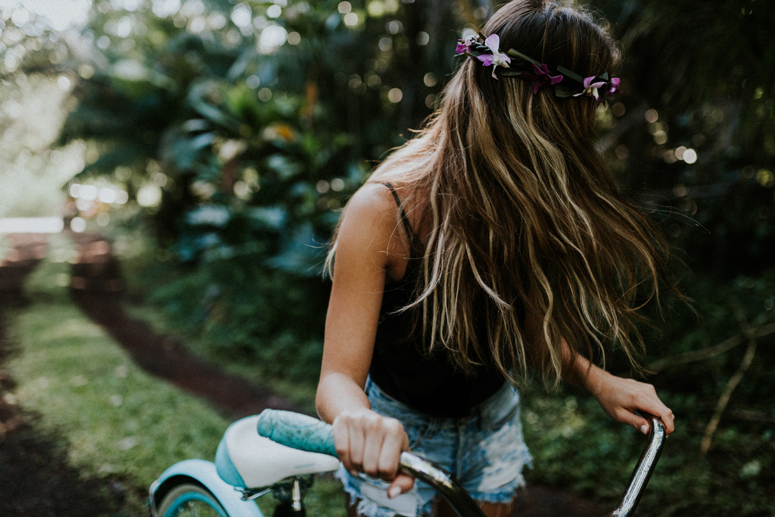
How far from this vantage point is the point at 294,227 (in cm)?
550

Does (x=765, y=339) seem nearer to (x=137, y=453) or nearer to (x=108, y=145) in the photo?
(x=137, y=453)

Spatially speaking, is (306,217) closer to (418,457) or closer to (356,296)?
(356,296)

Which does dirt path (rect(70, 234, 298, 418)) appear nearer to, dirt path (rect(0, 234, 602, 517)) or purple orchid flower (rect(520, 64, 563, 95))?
dirt path (rect(0, 234, 602, 517))

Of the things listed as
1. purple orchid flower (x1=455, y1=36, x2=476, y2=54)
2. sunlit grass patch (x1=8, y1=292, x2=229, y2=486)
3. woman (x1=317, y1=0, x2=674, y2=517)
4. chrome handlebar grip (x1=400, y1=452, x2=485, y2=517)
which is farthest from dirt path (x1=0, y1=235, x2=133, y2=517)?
purple orchid flower (x1=455, y1=36, x2=476, y2=54)

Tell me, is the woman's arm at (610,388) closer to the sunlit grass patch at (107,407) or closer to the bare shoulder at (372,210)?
the bare shoulder at (372,210)

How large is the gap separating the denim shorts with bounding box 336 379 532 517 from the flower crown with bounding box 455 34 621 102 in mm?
840

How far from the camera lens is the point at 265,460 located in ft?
3.56

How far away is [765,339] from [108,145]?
10763 mm

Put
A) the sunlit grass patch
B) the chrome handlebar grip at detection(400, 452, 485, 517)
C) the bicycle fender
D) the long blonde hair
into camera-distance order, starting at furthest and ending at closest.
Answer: the sunlit grass patch, the bicycle fender, the long blonde hair, the chrome handlebar grip at detection(400, 452, 485, 517)

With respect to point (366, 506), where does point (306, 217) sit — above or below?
below

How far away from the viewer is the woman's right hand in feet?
2.35

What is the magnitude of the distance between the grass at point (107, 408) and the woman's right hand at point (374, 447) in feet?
7.63

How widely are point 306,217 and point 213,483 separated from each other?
13.4 ft

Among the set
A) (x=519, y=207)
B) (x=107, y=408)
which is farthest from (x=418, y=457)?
(x=107, y=408)
